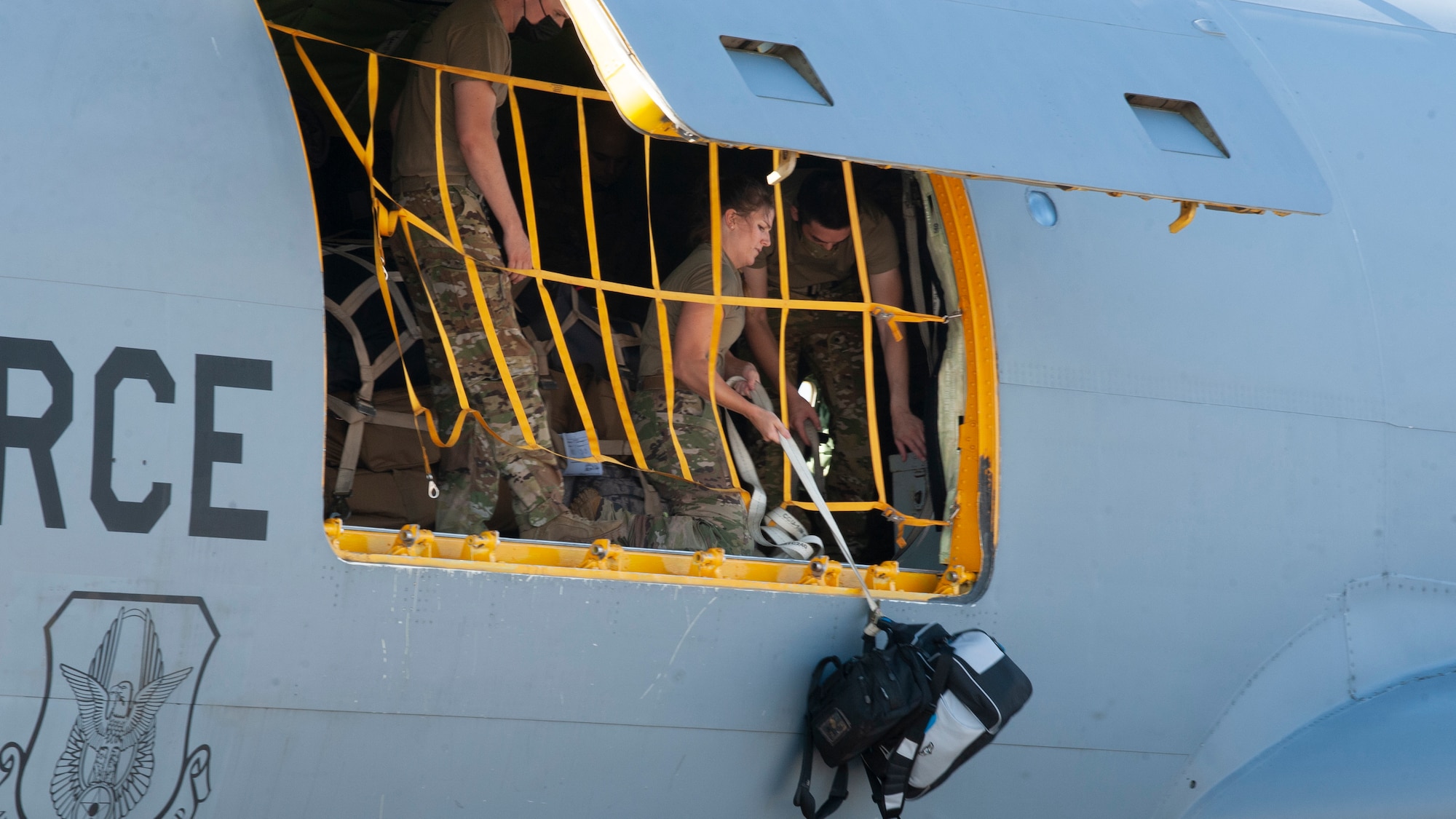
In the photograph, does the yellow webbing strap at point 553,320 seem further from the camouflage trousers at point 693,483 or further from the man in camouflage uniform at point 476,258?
the camouflage trousers at point 693,483

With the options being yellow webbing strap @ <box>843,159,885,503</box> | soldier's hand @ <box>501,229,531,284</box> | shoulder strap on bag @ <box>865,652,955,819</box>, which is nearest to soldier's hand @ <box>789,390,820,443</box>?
yellow webbing strap @ <box>843,159,885,503</box>

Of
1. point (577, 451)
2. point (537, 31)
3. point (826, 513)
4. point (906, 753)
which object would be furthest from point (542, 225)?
point (906, 753)

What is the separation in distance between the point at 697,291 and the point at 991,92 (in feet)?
5.28

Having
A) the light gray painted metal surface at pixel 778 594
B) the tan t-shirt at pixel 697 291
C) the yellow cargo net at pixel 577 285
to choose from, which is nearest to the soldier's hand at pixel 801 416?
the tan t-shirt at pixel 697 291

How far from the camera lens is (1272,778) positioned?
4.07 m

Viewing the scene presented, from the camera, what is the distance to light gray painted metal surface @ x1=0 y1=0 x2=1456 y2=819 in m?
2.96

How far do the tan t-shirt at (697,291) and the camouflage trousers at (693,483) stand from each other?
12 cm

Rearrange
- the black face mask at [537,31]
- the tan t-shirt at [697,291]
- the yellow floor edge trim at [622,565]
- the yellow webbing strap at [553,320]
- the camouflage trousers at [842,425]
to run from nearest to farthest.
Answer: the yellow floor edge trim at [622,565] < the yellow webbing strap at [553,320] < the tan t-shirt at [697,291] < the black face mask at [537,31] < the camouflage trousers at [842,425]

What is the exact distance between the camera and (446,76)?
416cm

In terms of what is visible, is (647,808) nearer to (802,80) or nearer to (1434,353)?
(802,80)

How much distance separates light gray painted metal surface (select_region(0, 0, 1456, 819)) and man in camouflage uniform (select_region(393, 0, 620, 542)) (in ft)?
2.53

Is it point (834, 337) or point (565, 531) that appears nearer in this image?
point (565, 531)

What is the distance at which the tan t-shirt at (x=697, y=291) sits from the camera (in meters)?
4.60

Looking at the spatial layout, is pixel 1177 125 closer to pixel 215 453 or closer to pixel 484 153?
pixel 484 153
